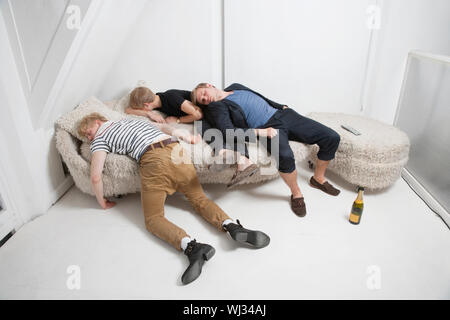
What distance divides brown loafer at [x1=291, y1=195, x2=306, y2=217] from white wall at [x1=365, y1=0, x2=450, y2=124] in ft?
4.16

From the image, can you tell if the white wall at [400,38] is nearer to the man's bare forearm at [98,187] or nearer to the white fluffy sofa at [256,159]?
the white fluffy sofa at [256,159]

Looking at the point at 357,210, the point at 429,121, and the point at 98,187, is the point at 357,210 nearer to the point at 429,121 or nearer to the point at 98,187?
the point at 429,121

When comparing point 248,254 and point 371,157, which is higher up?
point 371,157

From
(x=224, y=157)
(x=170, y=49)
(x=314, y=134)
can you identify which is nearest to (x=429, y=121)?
(x=314, y=134)

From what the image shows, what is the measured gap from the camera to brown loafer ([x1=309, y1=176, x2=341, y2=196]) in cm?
204

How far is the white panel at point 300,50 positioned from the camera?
7.55 feet

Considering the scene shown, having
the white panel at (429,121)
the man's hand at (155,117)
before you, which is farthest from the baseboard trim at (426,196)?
the man's hand at (155,117)

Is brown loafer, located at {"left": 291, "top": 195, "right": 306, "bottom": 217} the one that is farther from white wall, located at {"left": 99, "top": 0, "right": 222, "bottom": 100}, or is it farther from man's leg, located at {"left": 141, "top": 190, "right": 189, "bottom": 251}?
white wall, located at {"left": 99, "top": 0, "right": 222, "bottom": 100}

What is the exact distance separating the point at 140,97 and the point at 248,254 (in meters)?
1.33

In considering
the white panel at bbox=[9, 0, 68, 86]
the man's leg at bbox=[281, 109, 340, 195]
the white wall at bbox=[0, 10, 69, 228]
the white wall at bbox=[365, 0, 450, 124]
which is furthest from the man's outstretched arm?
the white wall at bbox=[365, 0, 450, 124]

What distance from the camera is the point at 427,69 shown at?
7.13 feet

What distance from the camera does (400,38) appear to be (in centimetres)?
239

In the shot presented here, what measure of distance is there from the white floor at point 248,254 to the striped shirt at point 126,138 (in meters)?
0.39
